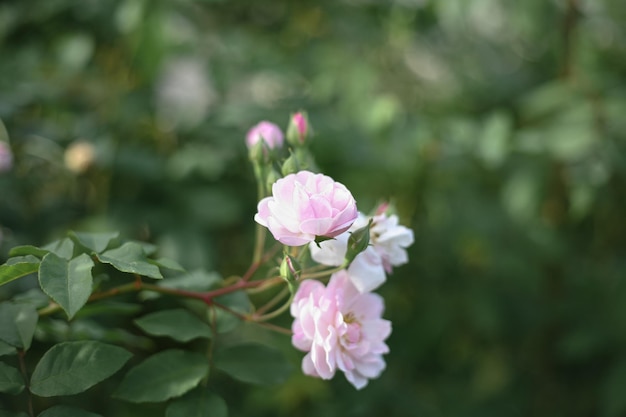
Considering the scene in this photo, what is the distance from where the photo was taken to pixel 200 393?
0.72 metres

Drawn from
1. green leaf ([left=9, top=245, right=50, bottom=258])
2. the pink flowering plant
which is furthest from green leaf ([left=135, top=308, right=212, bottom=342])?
green leaf ([left=9, top=245, right=50, bottom=258])

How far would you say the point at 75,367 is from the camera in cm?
64

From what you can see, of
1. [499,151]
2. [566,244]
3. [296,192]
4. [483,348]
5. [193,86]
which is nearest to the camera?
[296,192]

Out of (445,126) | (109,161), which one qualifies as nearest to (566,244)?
(445,126)

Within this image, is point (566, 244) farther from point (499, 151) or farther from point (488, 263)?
point (499, 151)

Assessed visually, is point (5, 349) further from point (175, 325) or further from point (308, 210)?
point (308, 210)

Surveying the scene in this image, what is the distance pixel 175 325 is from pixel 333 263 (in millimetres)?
161

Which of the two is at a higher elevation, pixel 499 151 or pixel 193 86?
pixel 499 151

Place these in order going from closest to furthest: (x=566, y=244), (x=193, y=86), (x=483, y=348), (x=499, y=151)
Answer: (x=499, y=151) < (x=566, y=244) < (x=483, y=348) < (x=193, y=86)

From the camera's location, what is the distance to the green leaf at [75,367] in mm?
634

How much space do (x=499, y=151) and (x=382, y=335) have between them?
704mm

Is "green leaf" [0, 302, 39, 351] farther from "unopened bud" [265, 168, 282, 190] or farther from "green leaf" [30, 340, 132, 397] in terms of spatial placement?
"unopened bud" [265, 168, 282, 190]

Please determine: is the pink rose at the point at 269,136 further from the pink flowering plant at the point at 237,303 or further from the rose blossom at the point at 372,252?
the rose blossom at the point at 372,252

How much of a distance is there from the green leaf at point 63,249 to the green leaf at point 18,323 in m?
0.06
